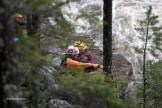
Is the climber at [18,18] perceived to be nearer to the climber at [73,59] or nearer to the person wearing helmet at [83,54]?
the climber at [73,59]

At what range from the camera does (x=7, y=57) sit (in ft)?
10.4

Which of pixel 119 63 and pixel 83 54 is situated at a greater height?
pixel 83 54

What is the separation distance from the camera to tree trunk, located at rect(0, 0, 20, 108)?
3.09 meters

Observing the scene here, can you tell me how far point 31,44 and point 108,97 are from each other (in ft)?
5.33

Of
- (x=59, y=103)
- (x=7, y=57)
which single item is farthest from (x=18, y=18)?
(x=7, y=57)

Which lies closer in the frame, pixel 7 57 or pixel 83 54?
pixel 7 57

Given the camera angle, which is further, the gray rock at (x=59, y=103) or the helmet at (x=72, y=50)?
the helmet at (x=72, y=50)

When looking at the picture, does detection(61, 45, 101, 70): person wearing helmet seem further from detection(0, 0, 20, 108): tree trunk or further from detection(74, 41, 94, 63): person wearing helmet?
detection(0, 0, 20, 108): tree trunk

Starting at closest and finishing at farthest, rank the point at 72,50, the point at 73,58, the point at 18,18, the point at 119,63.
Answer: the point at 18,18, the point at 72,50, the point at 73,58, the point at 119,63

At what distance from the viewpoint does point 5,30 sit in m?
3.11

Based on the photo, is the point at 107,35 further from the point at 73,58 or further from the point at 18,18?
the point at 73,58

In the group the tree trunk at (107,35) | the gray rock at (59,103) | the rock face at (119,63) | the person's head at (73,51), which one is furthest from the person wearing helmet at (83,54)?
the gray rock at (59,103)

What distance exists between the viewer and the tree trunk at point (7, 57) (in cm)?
309

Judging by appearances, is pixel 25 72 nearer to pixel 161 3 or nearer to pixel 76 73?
pixel 76 73
